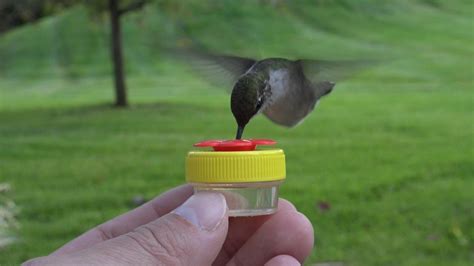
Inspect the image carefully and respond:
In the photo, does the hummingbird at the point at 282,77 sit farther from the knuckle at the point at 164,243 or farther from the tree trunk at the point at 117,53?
the tree trunk at the point at 117,53

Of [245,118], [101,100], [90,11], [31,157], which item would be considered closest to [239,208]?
[245,118]

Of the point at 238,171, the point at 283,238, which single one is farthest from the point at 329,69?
the point at 238,171

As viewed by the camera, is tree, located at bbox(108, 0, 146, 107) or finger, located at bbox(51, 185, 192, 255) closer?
finger, located at bbox(51, 185, 192, 255)

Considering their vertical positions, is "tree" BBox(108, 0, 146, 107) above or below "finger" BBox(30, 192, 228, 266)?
below

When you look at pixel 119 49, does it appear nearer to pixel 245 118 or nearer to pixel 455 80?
pixel 455 80

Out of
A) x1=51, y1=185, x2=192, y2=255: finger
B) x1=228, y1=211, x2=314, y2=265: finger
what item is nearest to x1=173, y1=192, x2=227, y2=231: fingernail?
x1=228, y1=211, x2=314, y2=265: finger

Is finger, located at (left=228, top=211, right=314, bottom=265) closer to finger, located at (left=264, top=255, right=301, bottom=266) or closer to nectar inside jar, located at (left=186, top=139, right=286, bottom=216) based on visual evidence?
finger, located at (left=264, top=255, right=301, bottom=266)

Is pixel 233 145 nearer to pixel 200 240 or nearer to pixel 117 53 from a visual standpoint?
pixel 200 240
